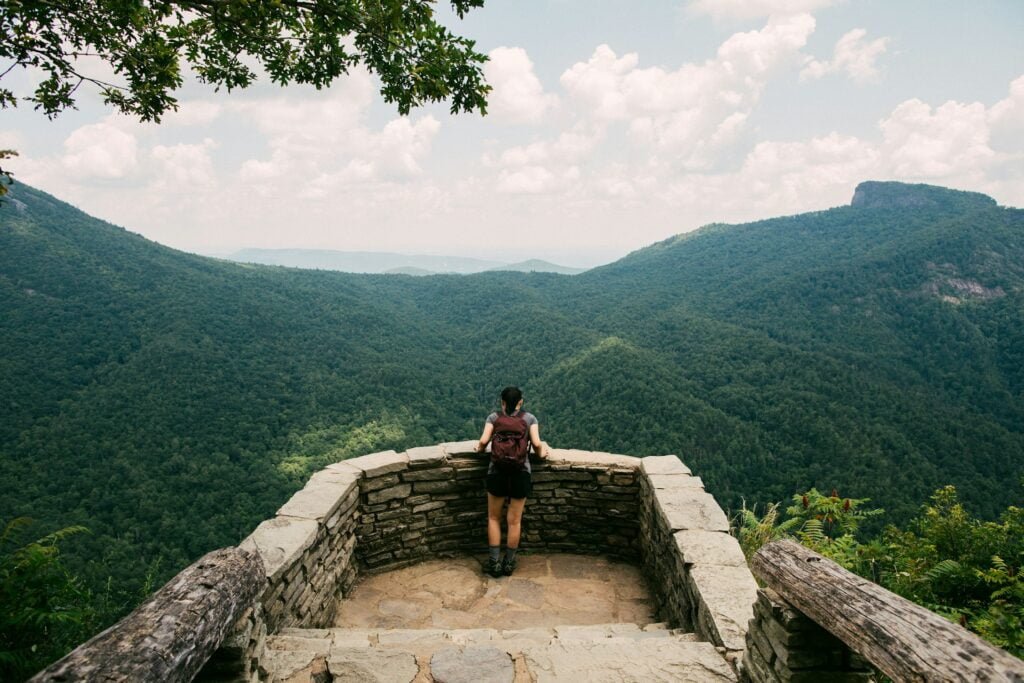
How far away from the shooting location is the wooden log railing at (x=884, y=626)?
137 centimetres

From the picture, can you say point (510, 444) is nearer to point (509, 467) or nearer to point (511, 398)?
point (509, 467)

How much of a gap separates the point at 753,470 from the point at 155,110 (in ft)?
95.8

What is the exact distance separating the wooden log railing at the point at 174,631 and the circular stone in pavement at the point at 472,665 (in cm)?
105

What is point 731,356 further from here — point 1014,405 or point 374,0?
point 374,0

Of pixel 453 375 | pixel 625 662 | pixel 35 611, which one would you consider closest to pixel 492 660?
pixel 625 662

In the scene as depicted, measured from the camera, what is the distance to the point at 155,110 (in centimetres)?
525

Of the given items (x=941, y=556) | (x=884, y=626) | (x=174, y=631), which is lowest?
(x=941, y=556)

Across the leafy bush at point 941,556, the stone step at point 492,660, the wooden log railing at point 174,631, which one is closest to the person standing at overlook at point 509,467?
the stone step at point 492,660

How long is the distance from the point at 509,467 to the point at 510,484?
173 mm

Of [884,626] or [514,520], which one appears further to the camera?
[514,520]

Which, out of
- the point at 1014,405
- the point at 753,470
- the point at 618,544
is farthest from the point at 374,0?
the point at 1014,405

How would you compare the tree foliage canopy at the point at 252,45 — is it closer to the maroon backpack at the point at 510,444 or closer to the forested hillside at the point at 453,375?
the maroon backpack at the point at 510,444

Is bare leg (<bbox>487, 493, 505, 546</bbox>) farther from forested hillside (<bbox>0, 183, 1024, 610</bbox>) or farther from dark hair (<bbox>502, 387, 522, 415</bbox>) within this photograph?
forested hillside (<bbox>0, 183, 1024, 610</bbox>)

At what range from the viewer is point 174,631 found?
180 cm
